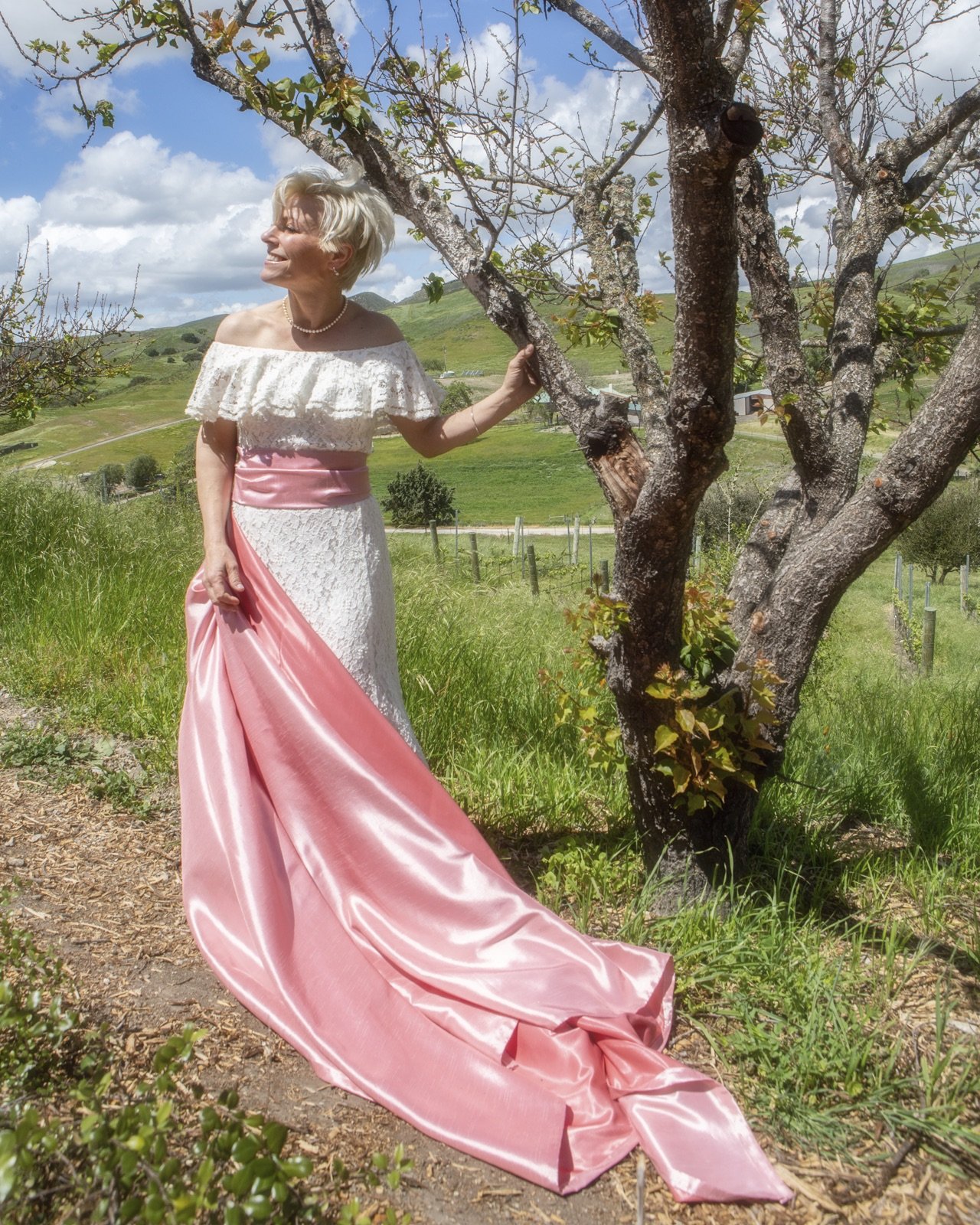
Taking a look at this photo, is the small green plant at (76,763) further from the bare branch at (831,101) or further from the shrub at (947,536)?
the shrub at (947,536)

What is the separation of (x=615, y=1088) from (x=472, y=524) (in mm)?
39148

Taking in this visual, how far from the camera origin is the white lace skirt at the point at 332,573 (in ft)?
10.6

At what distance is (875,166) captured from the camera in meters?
4.10

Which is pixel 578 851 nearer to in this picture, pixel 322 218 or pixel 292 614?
pixel 292 614

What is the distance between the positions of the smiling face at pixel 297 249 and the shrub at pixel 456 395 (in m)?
0.55

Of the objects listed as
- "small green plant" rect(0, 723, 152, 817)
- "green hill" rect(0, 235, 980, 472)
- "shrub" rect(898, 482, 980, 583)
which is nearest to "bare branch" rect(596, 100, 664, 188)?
"small green plant" rect(0, 723, 152, 817)

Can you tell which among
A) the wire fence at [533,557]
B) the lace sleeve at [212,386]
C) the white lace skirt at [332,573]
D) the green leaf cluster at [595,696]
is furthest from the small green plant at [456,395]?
the wire fence at [533,557]

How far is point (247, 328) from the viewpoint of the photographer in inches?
126

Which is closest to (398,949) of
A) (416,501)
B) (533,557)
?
(533,557)

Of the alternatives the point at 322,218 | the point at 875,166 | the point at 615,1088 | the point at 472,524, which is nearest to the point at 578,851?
the point at 615,1088

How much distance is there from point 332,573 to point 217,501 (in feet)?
1.39

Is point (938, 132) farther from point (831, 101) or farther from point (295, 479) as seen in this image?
point (295, 479)

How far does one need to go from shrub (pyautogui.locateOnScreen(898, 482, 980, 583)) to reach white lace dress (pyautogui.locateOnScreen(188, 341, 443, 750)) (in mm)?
30236

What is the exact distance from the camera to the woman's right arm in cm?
320
